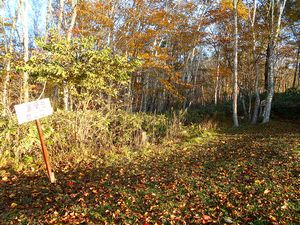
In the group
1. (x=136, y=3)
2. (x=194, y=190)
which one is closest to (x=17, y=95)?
(x=194, y=190)

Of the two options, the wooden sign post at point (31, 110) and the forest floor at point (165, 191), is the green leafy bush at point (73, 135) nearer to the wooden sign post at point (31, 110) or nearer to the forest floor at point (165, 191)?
the forest floor at point (165, 191)

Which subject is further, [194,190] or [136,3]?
[136,3]

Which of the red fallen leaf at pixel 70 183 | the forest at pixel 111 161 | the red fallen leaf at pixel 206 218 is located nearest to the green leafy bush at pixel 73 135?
the forest at pixel 111 161

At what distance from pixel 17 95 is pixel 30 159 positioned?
1.80 metres

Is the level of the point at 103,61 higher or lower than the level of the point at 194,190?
higher

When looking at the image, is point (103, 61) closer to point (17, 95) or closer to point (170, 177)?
point (17, 95)

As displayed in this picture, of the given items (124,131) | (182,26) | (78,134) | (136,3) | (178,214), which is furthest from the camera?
(182,26)

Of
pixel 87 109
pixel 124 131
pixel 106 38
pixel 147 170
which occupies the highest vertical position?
pixel 106 38

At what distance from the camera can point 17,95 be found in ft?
19.1

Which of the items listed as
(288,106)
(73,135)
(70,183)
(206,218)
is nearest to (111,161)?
(73,135)

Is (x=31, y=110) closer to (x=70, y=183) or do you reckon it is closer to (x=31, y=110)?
(x=31, y=110)

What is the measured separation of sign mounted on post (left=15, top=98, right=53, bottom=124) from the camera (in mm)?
3653

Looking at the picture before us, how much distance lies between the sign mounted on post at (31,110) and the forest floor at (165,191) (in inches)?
52.7

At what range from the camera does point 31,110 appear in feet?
12.4
